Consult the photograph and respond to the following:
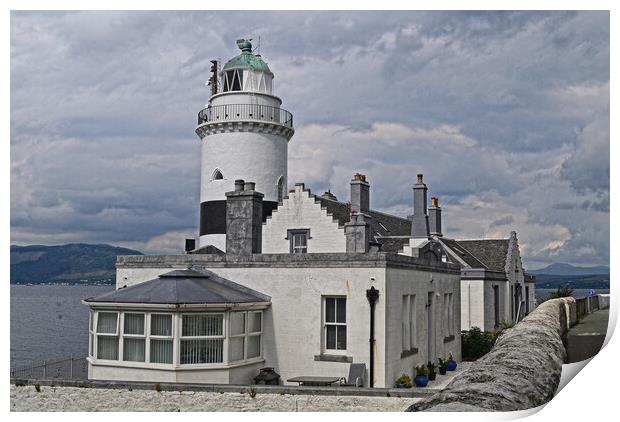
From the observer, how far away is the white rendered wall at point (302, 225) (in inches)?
1100

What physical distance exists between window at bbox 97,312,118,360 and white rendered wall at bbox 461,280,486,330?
22064 millimetres

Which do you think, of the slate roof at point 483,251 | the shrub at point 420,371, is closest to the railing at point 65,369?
the shrub at point 420,371

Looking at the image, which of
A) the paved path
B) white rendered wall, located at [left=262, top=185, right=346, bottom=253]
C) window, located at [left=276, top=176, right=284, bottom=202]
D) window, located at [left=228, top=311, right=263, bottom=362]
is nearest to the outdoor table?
window, located at [left=228, top=311, right=263, bottom=362]

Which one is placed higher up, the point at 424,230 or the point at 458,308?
the point at 424,230

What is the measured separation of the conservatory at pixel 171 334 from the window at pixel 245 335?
0.09 feet

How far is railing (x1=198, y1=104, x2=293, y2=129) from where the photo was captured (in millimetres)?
31219

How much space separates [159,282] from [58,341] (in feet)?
203

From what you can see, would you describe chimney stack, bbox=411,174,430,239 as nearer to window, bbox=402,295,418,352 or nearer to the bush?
the bush

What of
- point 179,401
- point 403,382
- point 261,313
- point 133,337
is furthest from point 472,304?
point 179,401

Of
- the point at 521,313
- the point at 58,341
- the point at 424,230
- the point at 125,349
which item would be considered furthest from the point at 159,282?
the point at 58,341

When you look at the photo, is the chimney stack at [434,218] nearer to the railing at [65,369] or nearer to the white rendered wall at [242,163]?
the white rendered wall at [242,163]

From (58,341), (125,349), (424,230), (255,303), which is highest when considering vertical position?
(424,230)

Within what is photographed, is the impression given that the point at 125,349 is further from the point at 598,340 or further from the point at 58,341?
the point at 58,341
